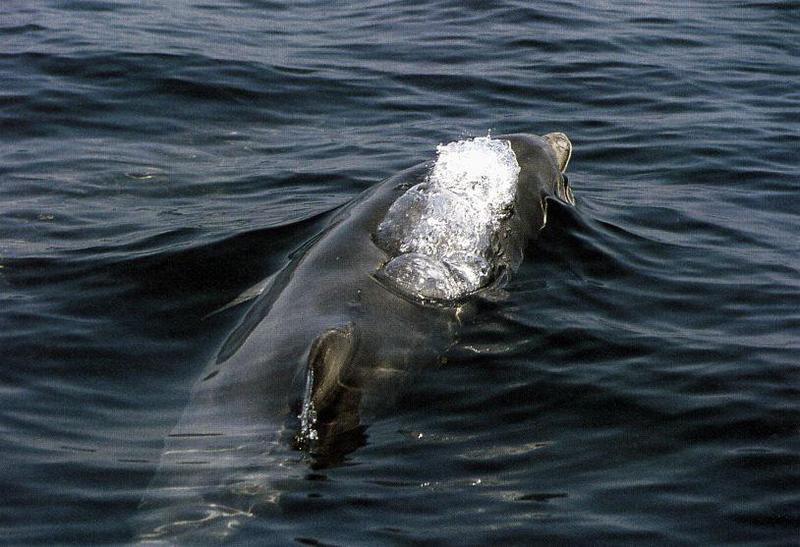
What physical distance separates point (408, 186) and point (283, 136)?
154 inches

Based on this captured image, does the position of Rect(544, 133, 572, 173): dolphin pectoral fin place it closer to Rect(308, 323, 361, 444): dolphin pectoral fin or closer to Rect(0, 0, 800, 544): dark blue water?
Rect(0, 0, 800, 544): dark blue water

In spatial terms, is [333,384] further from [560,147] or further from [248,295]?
[560,147]

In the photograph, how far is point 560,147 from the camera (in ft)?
34.6

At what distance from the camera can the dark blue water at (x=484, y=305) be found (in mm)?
5883

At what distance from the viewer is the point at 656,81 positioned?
1477 centimetres

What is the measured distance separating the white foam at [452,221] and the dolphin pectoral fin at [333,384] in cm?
119

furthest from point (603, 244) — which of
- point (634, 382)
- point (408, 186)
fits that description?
point (634, 382)

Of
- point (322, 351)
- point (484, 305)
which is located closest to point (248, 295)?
point (484, 305)

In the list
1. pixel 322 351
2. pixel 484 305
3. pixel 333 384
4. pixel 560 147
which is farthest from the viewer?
pixel 560 147

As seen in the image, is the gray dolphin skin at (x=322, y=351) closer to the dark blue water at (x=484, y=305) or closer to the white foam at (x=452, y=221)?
the white foam at (x=452, y=221)

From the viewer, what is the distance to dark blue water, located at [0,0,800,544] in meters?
5.88

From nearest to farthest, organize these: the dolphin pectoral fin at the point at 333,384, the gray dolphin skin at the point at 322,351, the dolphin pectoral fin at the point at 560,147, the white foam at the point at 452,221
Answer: the gray dolphin skin at the point at 322,351, the dolphin pectoral fin at the point at 333,384, the white foam at the point at 452,221, the dolphin pectoral fin at the point at 560,147

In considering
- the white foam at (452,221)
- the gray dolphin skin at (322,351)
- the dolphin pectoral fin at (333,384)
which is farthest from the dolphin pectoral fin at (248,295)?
the dolphin pectoral fin at (333,384)

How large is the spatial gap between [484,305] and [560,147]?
2.95 m
